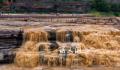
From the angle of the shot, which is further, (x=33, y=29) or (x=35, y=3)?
(x=35, y=3)

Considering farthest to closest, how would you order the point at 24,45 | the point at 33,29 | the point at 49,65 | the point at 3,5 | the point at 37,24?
the point at 3,5
the point at 37,24
the point at 33,29
the point at 24,45
the point at 49,65

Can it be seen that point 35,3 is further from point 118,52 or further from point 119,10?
point 118,52

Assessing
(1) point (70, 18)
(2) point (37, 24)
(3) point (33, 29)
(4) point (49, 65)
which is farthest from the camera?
(1) point (70, 18)

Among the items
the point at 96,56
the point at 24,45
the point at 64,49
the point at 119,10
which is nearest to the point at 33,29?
the point at 24,45

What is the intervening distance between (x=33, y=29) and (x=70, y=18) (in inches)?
198

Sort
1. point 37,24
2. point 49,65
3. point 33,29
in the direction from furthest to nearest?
1. point 37,24
2. point 33,29
3. point 49,65

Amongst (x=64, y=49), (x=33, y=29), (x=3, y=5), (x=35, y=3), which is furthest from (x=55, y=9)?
(x=64, y=49)

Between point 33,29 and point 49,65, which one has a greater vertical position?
point 33,29

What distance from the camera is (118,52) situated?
14.8m

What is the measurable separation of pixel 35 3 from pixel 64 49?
11427mm

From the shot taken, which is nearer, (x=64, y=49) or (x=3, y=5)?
(x=64, y=49)

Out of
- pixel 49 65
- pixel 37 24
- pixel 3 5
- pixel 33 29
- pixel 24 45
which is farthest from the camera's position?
pixel 3 5

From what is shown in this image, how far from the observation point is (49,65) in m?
14.0

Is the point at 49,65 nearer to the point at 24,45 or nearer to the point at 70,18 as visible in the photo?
the point at 24,45
